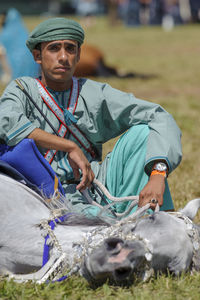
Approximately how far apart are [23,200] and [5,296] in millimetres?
513

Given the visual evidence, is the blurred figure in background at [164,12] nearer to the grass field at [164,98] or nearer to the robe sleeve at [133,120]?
the grass field at [164,98]

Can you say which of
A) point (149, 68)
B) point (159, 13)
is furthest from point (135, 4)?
point (149, 68)

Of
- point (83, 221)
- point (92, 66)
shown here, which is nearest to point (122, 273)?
point (83, 221)

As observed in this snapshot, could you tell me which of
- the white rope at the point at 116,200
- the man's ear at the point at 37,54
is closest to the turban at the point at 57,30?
the man's ear at the point at 37,54

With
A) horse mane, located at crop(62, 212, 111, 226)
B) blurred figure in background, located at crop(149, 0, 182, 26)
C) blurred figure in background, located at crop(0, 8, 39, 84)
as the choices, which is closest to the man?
horse mane, located at crop(62, 212, 111, 226)

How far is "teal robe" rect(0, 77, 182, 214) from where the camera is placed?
124 inches

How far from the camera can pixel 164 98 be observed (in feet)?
31.1

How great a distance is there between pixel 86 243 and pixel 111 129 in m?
1.16

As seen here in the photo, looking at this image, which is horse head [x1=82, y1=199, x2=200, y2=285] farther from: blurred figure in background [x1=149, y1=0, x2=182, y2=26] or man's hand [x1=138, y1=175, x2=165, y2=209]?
blurred figure in background [x1=149, y1=0, x2=182, y2=26]

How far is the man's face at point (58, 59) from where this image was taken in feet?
11.2

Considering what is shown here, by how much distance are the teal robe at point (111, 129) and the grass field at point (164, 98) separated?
64 centimetres

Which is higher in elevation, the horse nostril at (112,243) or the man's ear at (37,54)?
the man's ear at (37,54)

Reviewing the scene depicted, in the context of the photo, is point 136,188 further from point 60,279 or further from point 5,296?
point 5,296

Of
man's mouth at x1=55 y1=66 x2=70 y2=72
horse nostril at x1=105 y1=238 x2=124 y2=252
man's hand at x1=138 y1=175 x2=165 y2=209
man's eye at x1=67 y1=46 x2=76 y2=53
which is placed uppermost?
man's eye at x1=67 y1=46 x2=76 y2=53
